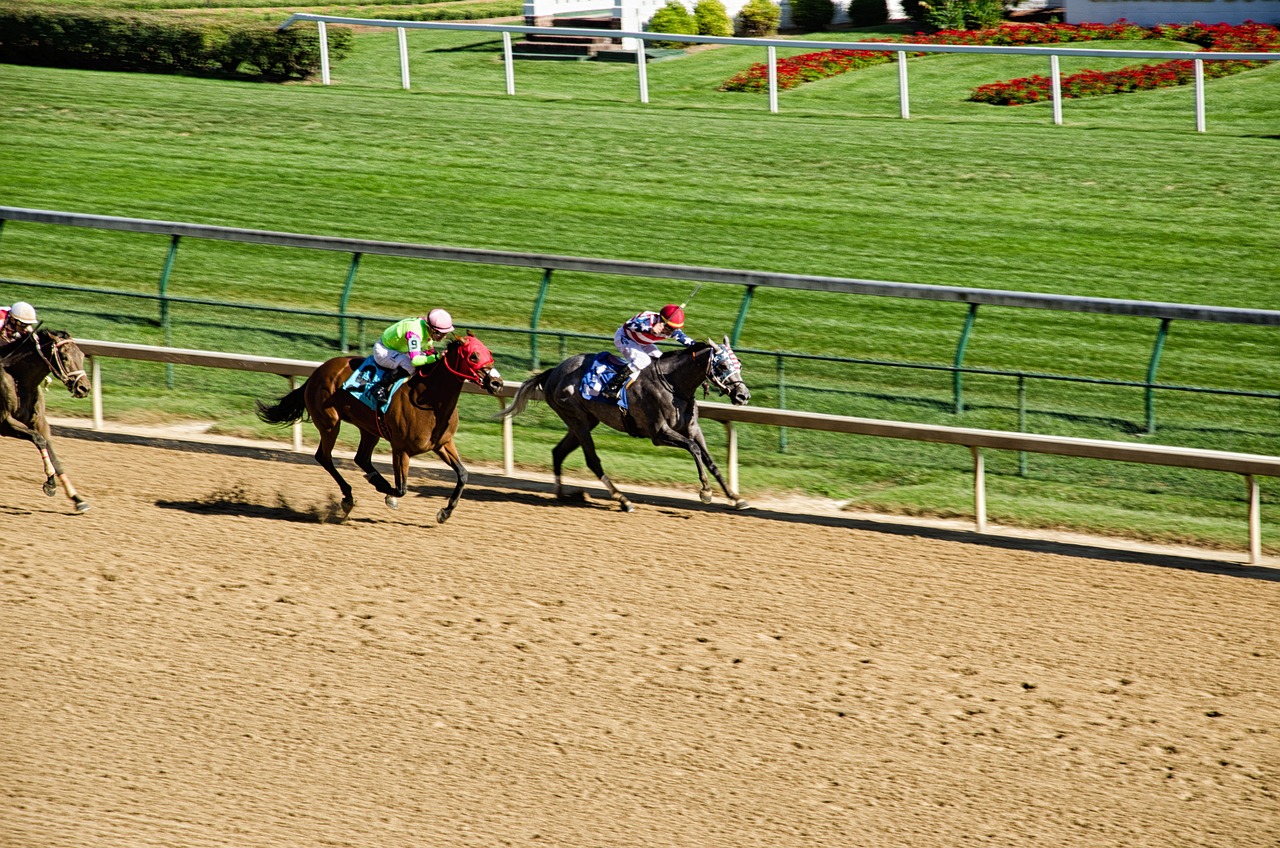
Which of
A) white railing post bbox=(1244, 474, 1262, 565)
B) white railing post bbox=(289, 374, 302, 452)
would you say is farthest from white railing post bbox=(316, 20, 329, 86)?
white railing post bbox=(1244, 474, 1262, 565)

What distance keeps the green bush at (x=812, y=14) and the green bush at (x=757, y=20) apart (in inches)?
28.6

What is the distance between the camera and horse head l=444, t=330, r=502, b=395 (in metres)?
8.96

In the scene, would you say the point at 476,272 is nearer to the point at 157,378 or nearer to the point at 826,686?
the point at 157,378

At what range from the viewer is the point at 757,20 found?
24.0 m

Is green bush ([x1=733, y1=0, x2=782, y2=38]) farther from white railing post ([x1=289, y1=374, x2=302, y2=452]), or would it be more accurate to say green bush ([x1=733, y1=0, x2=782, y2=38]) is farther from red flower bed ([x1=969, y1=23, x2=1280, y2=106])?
white railing post ([x1=289, y1=374, x2=302, y2=452])

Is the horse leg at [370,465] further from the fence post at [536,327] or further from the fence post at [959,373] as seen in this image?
the fence post at [959,373]

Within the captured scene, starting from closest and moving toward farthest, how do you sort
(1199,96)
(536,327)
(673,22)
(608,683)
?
(608,683)
(536,327)
(1199,96)
(673,22)

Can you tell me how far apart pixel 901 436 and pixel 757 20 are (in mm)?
15573

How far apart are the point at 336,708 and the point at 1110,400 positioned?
232 inches

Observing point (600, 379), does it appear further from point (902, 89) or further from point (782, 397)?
point (902, 89)

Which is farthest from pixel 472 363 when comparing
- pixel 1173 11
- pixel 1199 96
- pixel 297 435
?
pixel 1173 11

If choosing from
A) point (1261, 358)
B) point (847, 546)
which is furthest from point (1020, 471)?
point (1261, 358)

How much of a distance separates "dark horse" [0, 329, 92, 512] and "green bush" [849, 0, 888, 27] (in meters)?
18.8

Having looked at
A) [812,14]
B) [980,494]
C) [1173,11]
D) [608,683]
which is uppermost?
[812,14]
